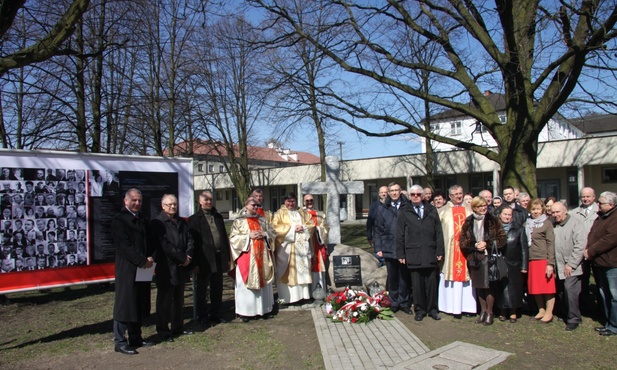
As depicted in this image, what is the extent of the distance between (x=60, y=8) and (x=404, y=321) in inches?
330

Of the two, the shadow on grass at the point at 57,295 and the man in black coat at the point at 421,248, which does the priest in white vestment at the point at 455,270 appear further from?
the shadow on grass at the point at 57,295

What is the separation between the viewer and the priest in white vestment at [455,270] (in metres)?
7.29

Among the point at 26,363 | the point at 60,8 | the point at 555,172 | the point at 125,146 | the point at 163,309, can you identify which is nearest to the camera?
the point at 26,363

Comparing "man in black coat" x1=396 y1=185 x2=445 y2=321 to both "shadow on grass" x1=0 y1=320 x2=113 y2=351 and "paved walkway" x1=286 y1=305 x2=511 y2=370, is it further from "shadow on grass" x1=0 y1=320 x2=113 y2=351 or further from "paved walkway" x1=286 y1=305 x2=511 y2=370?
"shadow on grass" x1=0 y1=320 x2=113 y2=351

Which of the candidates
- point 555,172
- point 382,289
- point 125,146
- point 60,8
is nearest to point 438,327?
point 382,289

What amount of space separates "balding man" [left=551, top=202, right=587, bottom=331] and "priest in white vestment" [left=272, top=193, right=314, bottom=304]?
3732mm

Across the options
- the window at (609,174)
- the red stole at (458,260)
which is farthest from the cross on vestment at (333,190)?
the window at (609,174)

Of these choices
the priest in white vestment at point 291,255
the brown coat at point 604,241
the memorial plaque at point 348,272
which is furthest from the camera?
the memorial plaque at point 348,272

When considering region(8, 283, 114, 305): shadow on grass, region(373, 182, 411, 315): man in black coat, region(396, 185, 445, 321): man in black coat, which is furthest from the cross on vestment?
region(8, 283, 114, 305): shadow on grass

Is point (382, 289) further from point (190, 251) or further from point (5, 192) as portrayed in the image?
point (5, 192)

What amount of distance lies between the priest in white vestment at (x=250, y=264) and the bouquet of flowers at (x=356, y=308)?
3.40 feet

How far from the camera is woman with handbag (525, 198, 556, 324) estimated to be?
6.87 meters

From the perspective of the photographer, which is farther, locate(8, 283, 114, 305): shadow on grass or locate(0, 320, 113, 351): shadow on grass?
locate(8, 283, 114, 305): shadow on grass

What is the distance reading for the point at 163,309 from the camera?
6566 mm
